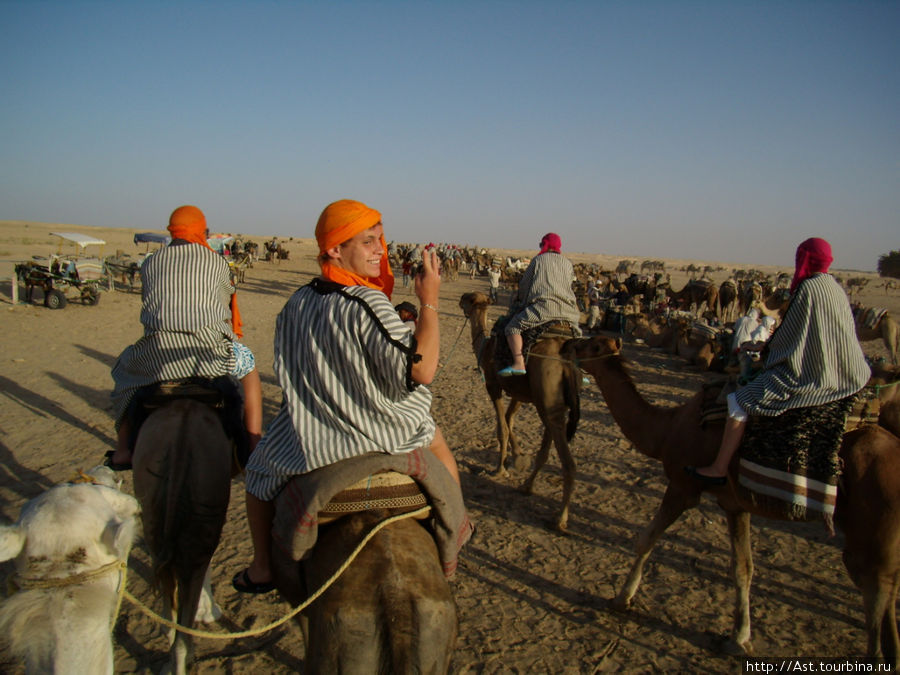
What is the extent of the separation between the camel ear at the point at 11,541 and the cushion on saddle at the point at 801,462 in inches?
156

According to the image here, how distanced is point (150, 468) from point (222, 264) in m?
1.56

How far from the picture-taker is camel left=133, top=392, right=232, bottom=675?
2986 mm

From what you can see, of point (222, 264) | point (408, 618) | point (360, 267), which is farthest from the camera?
point (222, 264)

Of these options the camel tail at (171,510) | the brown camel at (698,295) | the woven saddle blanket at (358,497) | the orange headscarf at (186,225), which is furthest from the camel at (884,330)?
the camel tail at (171,510)

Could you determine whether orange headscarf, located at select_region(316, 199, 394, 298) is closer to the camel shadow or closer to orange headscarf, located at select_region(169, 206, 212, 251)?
orange headscarf, located at select_region(169, 206, 212, 251)

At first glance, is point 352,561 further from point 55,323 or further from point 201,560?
point 55,323

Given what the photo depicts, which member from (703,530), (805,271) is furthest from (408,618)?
(703,530)

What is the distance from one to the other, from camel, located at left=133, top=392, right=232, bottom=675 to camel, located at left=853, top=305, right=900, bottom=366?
631 inches

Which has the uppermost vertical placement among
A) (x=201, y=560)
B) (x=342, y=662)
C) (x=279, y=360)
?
(x=279, y=360)

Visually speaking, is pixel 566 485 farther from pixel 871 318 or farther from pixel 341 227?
pixel 871 318

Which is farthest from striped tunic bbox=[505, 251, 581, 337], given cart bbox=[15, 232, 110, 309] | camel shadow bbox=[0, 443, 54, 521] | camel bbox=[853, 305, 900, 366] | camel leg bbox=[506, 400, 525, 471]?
cart bbox=[15, 232, 110, 309]

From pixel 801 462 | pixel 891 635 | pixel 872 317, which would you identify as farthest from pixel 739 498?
pixel 872 317

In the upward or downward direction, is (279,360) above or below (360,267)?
below

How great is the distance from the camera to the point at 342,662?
1.67m
